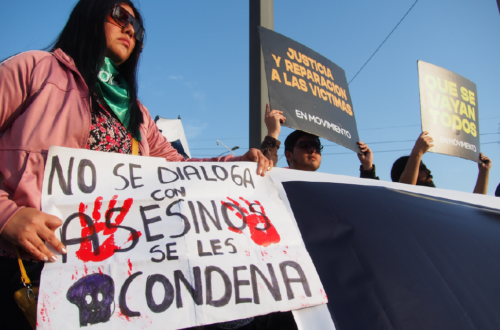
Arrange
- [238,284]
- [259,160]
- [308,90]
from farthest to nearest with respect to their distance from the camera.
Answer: [308,90] < [259,160] < [238,284]

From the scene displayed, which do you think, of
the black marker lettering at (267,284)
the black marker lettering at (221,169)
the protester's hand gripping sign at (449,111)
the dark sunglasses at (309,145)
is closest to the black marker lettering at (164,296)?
the black marker lettering at (267,284)

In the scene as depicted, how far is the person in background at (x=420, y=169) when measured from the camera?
2.78 meters

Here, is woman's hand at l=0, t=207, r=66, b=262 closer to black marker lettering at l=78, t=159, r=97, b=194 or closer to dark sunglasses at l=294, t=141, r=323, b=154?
black marker lettering at l=78, t=159, r=97, b=194

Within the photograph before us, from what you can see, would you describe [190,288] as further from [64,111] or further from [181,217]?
[64,111]

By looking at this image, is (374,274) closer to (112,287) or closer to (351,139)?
(112,287)

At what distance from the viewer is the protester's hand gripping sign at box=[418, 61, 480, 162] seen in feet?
10.2

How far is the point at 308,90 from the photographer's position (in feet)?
8.20

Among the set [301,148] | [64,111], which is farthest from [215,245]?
[301,148]

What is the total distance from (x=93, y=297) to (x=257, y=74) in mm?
2000

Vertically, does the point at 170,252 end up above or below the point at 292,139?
below

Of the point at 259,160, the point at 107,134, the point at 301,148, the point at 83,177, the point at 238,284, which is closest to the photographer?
the point at 238,284

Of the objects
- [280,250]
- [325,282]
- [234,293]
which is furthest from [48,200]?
[325,282]

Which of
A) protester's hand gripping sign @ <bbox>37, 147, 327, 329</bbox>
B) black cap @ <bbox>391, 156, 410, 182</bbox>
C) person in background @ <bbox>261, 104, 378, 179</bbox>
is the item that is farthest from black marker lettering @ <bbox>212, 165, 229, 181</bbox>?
black cap @ <bbox>391, 156, 410, 182</bbox>

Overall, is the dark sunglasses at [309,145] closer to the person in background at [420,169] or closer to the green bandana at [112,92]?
the person in background at [420,169]
